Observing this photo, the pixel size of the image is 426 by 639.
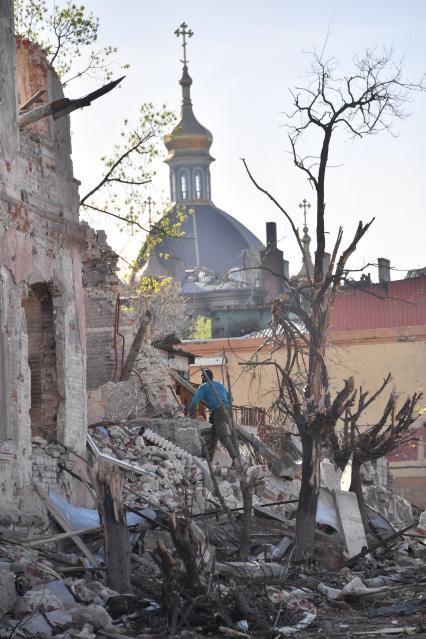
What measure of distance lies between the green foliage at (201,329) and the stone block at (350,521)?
1863 inches

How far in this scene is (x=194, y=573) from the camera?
39.3 feet

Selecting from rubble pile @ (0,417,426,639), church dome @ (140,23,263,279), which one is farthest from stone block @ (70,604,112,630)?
church dome @ (140,23,263,279)

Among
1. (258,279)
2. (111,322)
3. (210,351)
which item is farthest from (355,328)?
(258,279)

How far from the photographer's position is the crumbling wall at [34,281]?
15.4 m

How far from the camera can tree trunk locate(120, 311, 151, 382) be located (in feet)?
78.0

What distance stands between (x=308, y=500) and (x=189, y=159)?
93.9m

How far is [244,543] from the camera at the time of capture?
15328 mm

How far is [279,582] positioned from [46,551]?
89.8 inches

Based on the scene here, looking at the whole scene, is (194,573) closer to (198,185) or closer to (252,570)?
(252,570)

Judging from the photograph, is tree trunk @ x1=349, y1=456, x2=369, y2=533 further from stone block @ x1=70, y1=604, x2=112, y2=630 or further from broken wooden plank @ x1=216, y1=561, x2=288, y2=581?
stone block @ x1=70, y1=604, x2=112, y2=630

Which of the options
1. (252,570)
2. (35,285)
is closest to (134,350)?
(35,285)

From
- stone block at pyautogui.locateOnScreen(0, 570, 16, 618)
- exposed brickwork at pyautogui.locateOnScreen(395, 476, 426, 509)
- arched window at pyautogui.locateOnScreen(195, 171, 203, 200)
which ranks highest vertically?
arched window at pyautogui.locateOnScreen(195, 171, 203, 200)

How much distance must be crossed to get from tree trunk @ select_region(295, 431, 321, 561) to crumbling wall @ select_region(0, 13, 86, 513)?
2.76 metres

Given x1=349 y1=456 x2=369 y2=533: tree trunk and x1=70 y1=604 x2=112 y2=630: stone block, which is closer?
x1=70 y1=604 x2=112 y2=630: stone block
